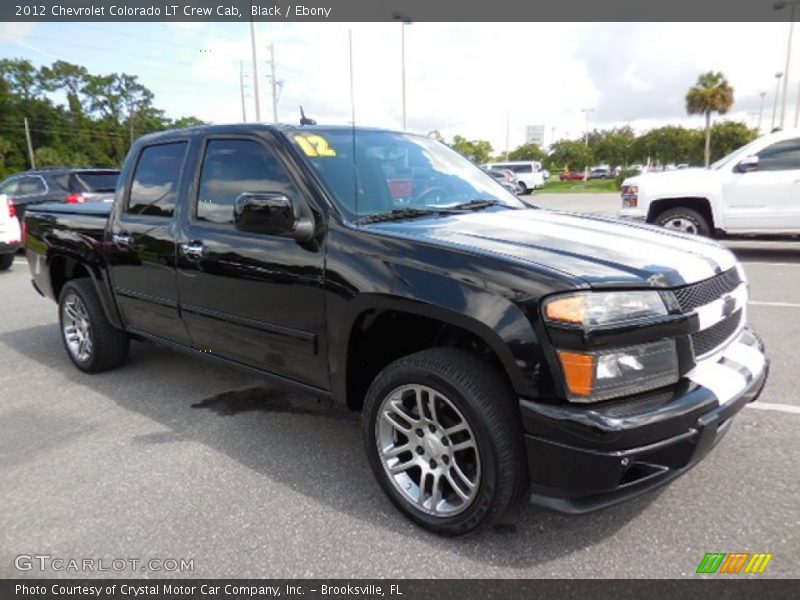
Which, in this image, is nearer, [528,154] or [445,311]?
[445,311]

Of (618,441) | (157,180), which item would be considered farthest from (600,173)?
(618,441)

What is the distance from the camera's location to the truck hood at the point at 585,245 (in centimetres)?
225

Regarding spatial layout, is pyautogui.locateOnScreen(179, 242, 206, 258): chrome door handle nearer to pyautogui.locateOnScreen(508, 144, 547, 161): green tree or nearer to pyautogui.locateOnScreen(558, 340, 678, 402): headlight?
pyautogui.locateOnScreen(558, 340, 678, 402): headlight

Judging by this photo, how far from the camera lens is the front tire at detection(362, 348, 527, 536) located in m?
2.26

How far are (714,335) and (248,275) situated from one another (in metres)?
2.25

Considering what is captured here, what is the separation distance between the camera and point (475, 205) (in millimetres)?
3439

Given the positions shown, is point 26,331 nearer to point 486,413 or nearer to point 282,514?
point 282,514

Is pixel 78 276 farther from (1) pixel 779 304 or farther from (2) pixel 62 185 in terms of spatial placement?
(2) pixel 62 185

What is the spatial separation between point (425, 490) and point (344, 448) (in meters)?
0.85

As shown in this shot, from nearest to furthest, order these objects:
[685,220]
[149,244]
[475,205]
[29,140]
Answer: [475,205]
[149,244]
[685,220]
[29,140]

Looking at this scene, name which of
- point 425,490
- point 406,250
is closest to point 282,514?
point 425,490

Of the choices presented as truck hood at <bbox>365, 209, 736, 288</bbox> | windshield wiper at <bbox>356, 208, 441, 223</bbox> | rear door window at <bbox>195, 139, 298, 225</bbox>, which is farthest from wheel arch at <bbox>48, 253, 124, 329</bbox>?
truck hood at <bbox>365, 209, 736, 288</bbox>

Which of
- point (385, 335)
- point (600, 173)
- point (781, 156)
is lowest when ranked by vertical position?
point (600, 173)
